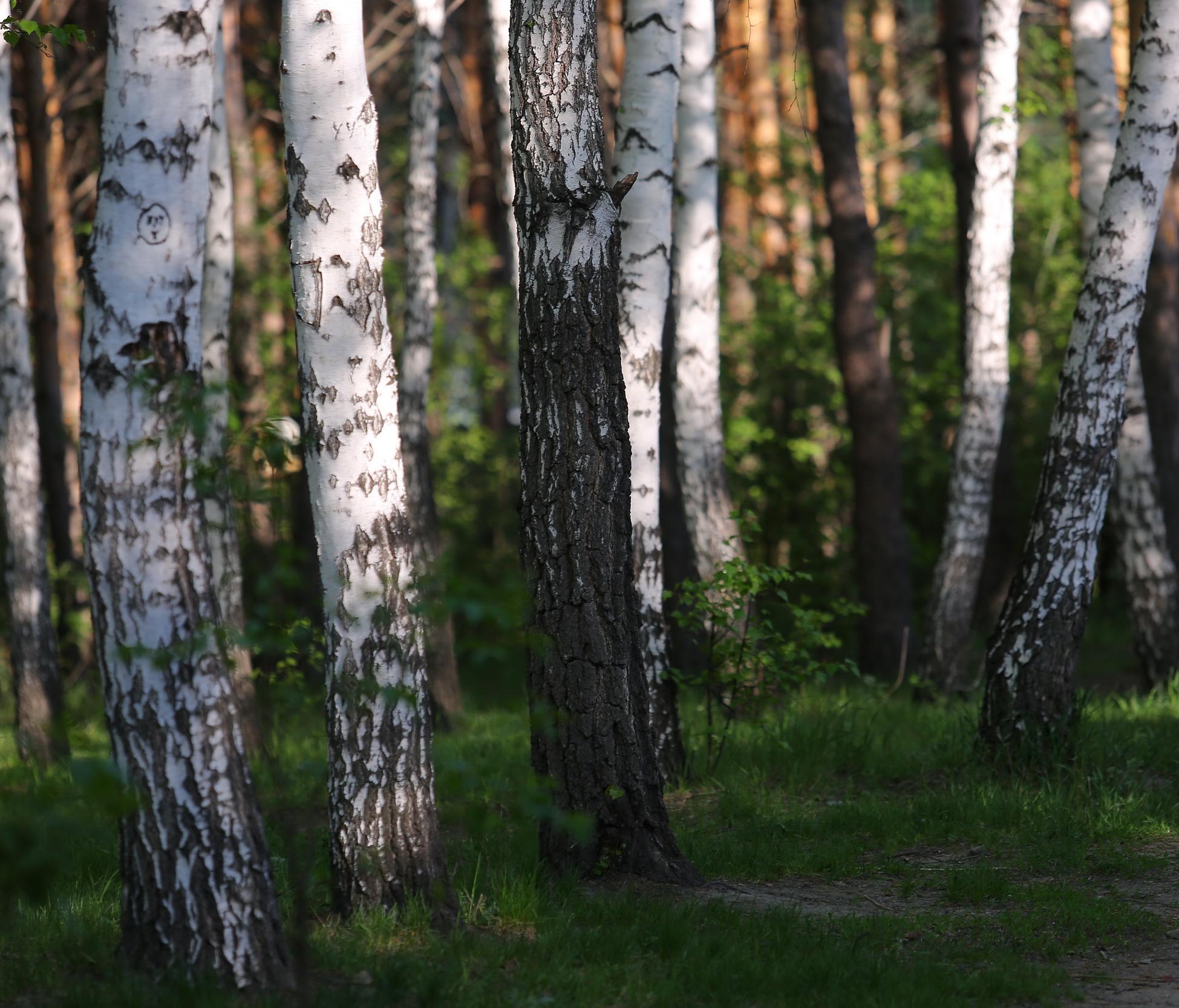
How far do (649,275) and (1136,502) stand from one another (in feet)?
16.8

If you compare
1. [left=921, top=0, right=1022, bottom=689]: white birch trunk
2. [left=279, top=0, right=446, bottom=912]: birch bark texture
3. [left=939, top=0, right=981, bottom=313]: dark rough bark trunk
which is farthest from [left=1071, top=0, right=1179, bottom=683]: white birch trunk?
[left=279, top=0, right=446, bottom=912]: birch bark texture

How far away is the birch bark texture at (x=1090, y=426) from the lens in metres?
6.23

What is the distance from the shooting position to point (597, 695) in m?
4.68

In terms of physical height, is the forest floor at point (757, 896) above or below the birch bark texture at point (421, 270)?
below

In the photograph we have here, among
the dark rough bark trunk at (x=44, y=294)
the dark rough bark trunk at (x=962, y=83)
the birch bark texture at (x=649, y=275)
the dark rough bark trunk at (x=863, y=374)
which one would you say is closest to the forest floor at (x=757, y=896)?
the birch bark texture at (x=649, y=275)

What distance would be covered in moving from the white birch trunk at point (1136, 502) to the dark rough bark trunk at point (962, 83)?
1989 millimetres

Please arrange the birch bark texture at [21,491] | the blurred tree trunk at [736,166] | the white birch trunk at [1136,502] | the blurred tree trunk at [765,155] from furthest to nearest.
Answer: the blurred tree trunk at [765,155] → the blurred tree trunk at [736,166] → the white birch trunk at [1136,502] → the birch bark texture at [21,491]

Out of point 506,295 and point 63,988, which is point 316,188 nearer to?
point 63,988

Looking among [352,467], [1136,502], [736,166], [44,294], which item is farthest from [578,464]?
[736,166]

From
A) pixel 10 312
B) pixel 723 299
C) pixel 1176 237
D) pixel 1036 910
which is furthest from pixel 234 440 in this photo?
pixel 723 299

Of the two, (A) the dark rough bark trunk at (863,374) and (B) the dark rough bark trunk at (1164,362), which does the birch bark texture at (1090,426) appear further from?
(B) the dark rough bark trunk at (1164,362)

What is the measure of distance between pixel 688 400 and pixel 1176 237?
571 cm

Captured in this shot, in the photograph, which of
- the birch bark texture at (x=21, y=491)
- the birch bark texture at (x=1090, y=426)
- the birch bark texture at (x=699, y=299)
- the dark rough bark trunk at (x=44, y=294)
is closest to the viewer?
the birch bark texture at (x=1090, y=426)

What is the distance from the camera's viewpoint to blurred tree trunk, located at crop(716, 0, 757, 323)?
17656 millimetres
